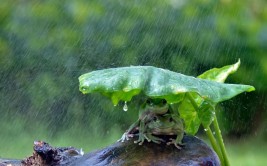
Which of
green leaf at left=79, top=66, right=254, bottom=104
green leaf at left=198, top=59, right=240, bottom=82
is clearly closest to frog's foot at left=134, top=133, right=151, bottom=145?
green leaf at left=79, top=66, right=254, bottom=104

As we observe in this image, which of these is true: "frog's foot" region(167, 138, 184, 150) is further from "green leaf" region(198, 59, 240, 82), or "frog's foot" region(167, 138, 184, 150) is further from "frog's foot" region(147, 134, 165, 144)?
"green leaf" region(198, 59, 240, 82)

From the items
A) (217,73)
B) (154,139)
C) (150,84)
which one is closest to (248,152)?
(217,73)

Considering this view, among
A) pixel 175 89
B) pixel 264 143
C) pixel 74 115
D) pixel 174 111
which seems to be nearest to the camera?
pixel 175 89

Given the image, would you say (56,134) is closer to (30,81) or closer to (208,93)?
(30,81)

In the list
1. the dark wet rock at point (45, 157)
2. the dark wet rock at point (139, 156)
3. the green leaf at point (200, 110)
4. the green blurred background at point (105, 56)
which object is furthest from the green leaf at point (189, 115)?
the green blurred background at point (105, 56)

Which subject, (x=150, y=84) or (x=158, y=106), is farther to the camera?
(x=158, y=106)

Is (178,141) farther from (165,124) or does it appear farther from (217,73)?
(217,73)

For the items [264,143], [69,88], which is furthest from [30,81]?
[264,143]
